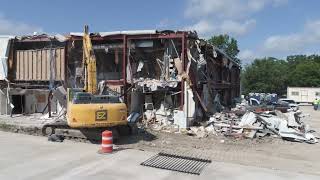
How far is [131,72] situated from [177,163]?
12.3m

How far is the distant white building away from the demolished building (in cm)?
4574

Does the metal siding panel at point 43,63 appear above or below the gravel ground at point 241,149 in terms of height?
above

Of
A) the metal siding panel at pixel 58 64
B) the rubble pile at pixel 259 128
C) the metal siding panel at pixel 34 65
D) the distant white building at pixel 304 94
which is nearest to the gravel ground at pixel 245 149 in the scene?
the rubble pile at pixel 259 128

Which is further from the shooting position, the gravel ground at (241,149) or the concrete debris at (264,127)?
the concrete debris at (264,127)

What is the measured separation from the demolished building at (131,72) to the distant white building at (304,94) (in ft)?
150

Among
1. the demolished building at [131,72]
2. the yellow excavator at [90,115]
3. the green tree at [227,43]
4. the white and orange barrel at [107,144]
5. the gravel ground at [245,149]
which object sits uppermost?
the green tree at [227,43]

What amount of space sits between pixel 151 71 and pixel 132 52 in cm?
161

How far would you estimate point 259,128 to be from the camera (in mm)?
21656

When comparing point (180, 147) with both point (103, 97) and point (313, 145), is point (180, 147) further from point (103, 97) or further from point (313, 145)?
point (313, 145)

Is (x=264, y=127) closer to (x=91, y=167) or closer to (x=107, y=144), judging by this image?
(x=107, y=144)

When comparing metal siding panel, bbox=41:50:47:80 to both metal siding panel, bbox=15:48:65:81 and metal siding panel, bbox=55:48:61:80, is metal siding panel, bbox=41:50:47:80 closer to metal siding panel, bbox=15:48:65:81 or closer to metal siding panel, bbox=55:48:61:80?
metal siding panel, bbox=15:48:65:81

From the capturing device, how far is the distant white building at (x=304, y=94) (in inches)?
2831

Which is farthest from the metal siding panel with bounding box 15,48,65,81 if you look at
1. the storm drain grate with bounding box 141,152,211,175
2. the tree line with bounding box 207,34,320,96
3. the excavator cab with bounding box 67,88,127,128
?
the tree line with bounding box 207,34,320,96

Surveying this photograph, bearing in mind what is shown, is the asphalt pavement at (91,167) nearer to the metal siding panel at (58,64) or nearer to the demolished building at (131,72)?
the demolished building at (131,72)
